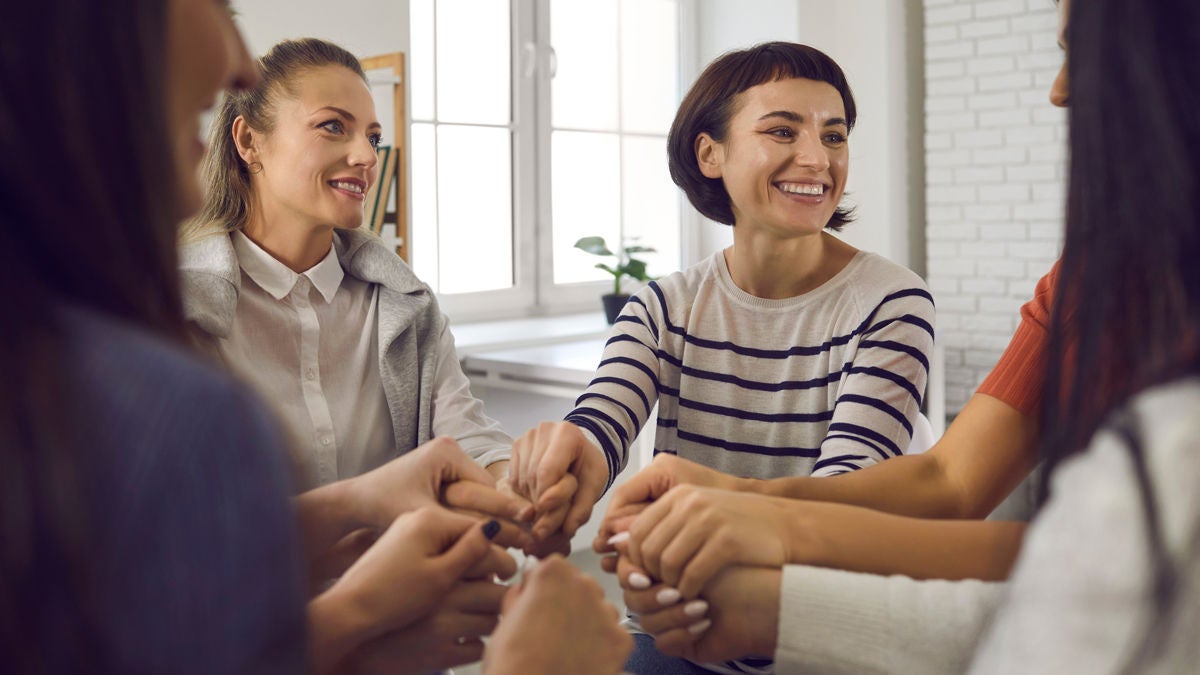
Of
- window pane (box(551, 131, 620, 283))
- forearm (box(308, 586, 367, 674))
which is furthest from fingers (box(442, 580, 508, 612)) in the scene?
window pane (box(551, 131, 620, 283))

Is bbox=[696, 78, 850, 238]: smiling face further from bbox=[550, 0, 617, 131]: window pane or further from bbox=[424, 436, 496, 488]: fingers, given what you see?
bbox=[550, 0, 617, 131]: window pane

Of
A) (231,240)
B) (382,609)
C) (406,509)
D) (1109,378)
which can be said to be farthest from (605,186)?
(1109,378)

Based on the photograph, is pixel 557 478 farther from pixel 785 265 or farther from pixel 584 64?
pixel 584 64

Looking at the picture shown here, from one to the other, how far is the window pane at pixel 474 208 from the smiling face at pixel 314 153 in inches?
73.9

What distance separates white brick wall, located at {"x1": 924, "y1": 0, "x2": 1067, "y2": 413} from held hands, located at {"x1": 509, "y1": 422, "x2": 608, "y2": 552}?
2974 mm

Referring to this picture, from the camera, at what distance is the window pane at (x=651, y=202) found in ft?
14.8

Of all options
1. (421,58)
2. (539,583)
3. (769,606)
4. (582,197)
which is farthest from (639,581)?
(582,197)

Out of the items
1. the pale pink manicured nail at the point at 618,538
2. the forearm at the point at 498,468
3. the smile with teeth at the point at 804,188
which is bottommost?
the forearm at the point at 498,468

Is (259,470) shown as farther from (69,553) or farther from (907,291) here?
(907,291)

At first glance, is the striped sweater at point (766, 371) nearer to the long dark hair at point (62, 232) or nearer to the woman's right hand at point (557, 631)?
the woman's right hand at point (557, 631)

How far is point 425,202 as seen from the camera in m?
3.70

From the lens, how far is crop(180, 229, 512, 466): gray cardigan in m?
1.69

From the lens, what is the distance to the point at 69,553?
417mm

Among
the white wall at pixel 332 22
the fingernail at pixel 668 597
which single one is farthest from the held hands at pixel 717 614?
the white wall at pixel 332 22
